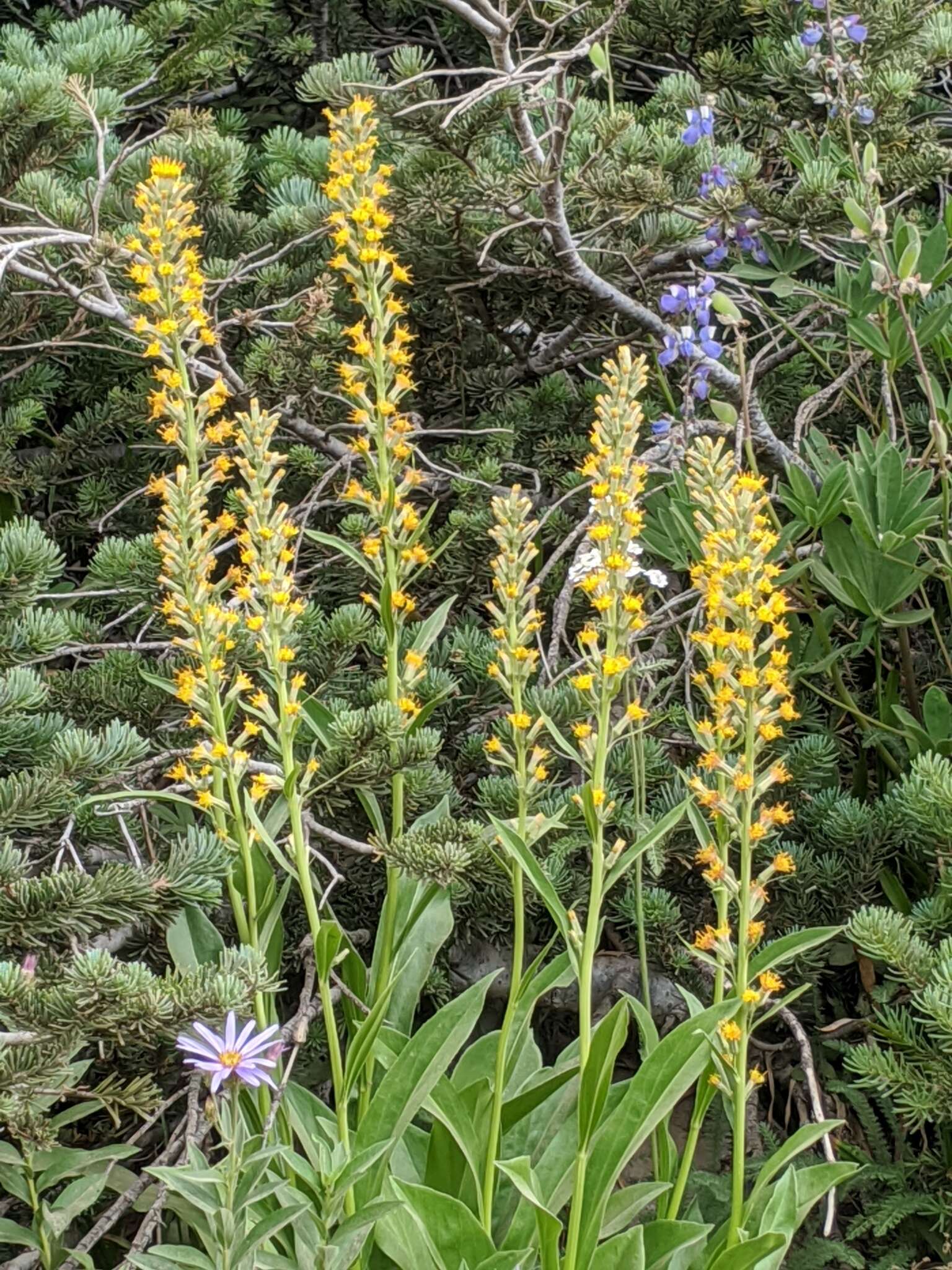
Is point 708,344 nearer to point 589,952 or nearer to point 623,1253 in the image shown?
point 589,952

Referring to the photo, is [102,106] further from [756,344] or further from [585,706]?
[756,344]

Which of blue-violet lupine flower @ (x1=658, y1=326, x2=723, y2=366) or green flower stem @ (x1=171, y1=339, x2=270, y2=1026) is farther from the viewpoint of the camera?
blue-violet lupine flower @ (x1=658, y1=326, x2=723, y2=366)

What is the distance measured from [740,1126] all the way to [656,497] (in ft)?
4.75

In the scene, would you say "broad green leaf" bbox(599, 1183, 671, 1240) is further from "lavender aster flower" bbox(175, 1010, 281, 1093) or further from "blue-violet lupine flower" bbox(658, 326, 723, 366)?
"blue-violet lupine flower" bbox(658, 326, 723, 366)

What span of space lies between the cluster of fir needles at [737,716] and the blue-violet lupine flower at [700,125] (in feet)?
4.05

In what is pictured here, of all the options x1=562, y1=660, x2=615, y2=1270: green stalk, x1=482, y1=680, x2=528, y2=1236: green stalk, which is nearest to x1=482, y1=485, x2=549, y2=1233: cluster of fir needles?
x1=482, y1=680, x2=528, y2=1236: green stalk

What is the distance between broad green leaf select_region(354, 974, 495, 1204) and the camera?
1.75 m

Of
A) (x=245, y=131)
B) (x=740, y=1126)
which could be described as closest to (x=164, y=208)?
(x=740, y=1126)

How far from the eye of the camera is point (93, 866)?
2334 millimetres

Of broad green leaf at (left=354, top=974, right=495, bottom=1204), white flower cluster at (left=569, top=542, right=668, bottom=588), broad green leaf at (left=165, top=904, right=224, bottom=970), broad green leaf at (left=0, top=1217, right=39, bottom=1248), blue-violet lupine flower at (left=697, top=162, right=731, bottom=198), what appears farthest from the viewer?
blue-violet lupine flower at (left=697, top=162, right=731, bottom=198)

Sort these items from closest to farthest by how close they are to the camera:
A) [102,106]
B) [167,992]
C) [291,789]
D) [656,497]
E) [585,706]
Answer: [167,992] → [291,789] → [585,706] → [102,106] → [656,497]

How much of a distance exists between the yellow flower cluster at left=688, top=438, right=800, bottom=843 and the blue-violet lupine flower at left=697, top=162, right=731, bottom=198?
3.52 ft

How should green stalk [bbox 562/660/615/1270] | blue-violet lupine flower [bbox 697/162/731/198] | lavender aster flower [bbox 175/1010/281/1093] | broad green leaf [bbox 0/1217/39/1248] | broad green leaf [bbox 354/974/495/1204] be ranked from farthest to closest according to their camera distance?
blue-violet lupine flower [bbox 697/162/731/198]
broad green leaf [bbox 0/1217/39/1248]
broad green leaf [bbox 354/974/495/1204]
green stalk [bbox 562/660/615/1270]
lavender aster flower [bbox 175/1010/281/1093]

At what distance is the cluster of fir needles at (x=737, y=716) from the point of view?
5.33 feet
